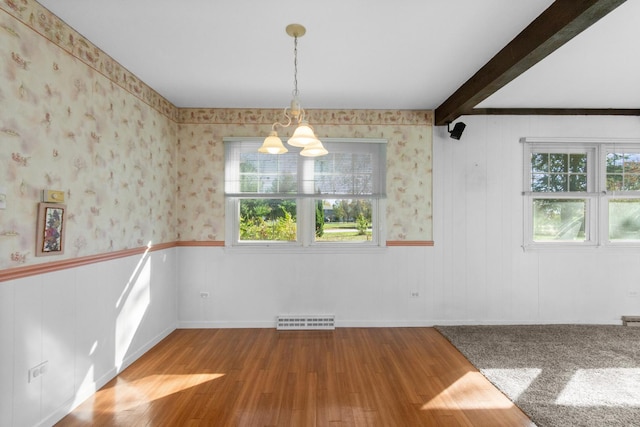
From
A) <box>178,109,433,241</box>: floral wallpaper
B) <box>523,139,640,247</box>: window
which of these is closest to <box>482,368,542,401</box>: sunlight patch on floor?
<box>178,109,433,241</box>: floral wallpaper

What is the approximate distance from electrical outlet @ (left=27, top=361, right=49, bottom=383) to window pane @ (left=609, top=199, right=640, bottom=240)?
5959mm

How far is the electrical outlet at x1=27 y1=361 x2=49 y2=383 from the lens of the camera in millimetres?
2029

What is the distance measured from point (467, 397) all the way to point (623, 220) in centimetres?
353

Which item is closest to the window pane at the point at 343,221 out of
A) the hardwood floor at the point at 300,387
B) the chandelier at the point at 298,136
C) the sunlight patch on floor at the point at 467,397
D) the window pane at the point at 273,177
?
the window pane at the point at 273,177

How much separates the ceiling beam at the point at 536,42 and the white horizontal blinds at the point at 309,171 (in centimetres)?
125

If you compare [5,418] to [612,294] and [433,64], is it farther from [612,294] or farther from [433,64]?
[612,294]

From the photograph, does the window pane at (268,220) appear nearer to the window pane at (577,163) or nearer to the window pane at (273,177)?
the window pane at (273,177)

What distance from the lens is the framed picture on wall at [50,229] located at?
211cm

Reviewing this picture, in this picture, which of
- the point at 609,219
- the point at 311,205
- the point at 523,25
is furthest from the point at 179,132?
the point at 609,219

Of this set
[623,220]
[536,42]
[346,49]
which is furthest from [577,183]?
[346,49]

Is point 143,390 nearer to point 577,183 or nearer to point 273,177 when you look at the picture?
point 273,177

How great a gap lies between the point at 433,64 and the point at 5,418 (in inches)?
153

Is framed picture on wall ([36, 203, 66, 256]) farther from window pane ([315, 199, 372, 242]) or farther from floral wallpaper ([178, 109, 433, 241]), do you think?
window pane ([315, 199, 372, 242])

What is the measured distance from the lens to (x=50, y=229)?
7.18 feet
